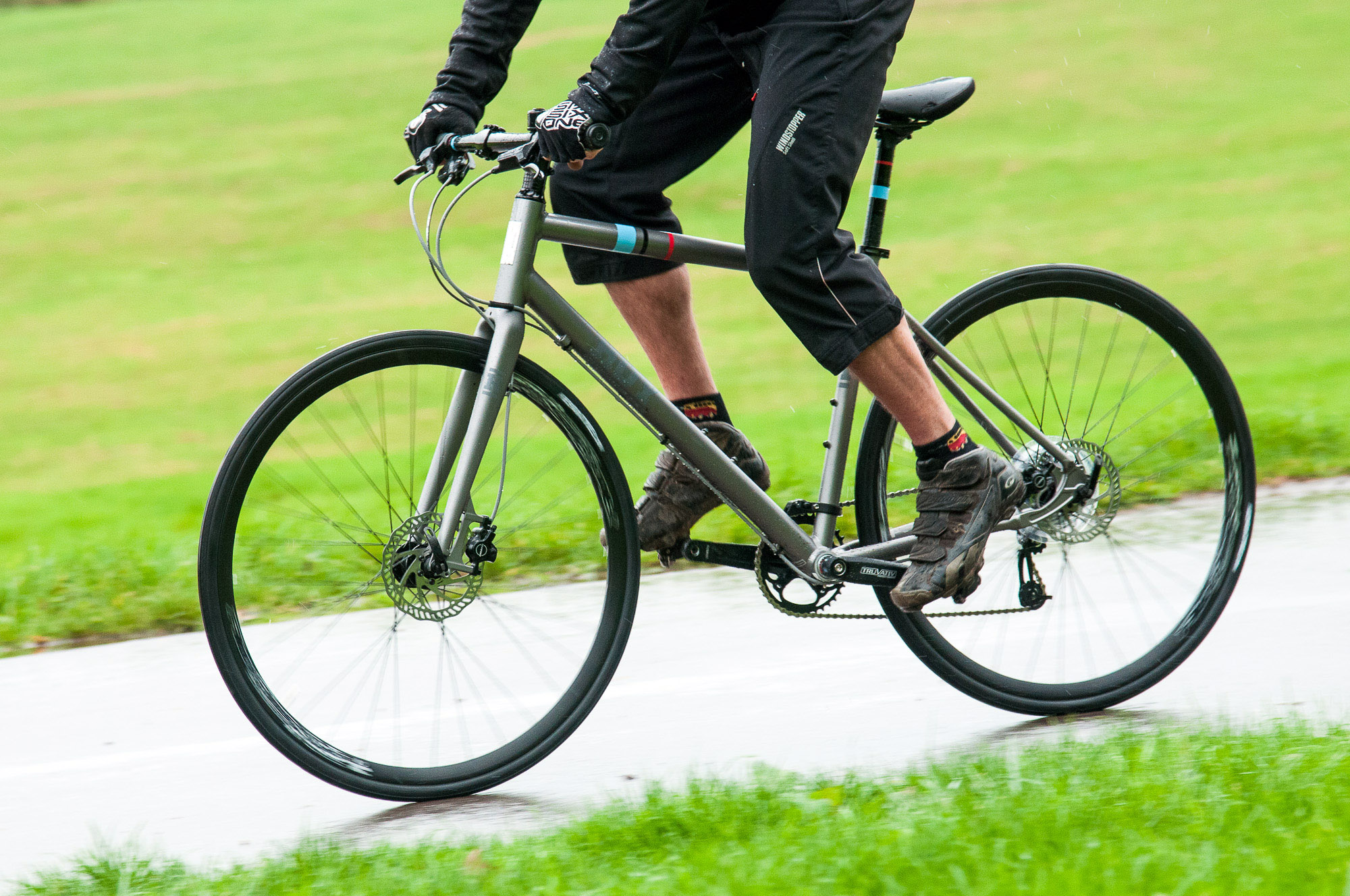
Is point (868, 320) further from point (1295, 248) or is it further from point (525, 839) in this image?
point (1295, 248)

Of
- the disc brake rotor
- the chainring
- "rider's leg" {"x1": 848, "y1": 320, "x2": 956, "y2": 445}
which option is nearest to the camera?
the disc brake rotor

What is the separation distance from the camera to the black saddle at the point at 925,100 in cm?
327

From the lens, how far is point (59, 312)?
47.0ft

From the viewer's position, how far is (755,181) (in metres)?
3.09

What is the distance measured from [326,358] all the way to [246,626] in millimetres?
619

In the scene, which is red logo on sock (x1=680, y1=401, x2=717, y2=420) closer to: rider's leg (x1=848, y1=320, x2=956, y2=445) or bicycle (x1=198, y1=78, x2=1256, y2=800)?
bicycle (x1=198, y1=78, x2=1256, y2=800)

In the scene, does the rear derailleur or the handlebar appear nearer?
the handlebar

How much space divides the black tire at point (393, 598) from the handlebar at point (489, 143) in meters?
0.37

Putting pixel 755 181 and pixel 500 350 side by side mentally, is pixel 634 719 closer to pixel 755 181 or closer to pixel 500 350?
pixel 500 350

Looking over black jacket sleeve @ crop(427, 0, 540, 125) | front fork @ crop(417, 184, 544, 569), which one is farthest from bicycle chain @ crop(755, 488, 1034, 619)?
black jacket sleeve @ crop(427, 0, 540, 125)

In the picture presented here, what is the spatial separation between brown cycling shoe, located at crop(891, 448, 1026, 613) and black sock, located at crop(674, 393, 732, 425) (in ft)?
1.66

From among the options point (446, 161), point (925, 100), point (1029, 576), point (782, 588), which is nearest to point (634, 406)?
point (782, 588)

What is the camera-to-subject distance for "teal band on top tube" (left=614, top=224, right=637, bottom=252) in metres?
3.17

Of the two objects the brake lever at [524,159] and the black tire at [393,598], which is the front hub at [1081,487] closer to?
the black tire at [393,598]
